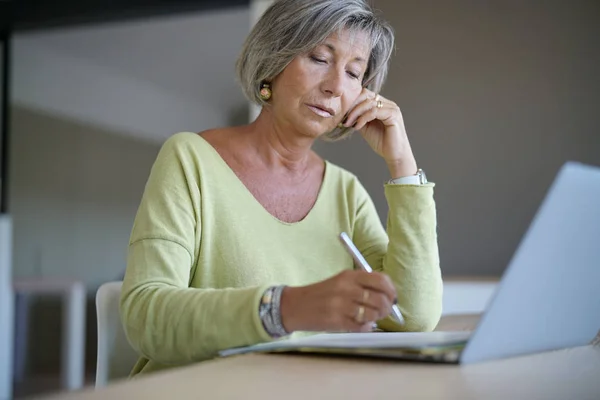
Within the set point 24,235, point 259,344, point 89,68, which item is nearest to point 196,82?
point 89,68

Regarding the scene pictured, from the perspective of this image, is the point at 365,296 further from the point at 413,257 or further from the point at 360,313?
the point at 413,257

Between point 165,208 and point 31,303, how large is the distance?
482cm

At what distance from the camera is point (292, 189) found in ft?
4.60

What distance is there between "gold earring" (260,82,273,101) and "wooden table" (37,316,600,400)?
72cm

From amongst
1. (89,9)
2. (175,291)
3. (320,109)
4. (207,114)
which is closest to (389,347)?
(175,291)

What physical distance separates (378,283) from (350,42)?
0.70 meters

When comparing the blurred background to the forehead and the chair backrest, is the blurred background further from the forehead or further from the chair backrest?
the chair backrest

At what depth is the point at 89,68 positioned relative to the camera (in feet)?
19.2

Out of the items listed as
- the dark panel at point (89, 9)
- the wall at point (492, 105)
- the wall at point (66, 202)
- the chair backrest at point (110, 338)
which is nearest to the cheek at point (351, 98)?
the chair backrest at point (110, 338)

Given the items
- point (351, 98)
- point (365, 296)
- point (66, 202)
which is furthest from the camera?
point (66, 202)

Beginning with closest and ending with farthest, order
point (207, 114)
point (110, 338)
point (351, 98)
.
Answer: point (110, 338) < point (351, 98) < point (207, 114)

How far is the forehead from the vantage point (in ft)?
4.26

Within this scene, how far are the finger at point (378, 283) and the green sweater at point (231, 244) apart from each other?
0.25m

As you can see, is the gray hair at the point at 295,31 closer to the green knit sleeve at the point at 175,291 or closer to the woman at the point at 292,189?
the woman at the point at 292,189
